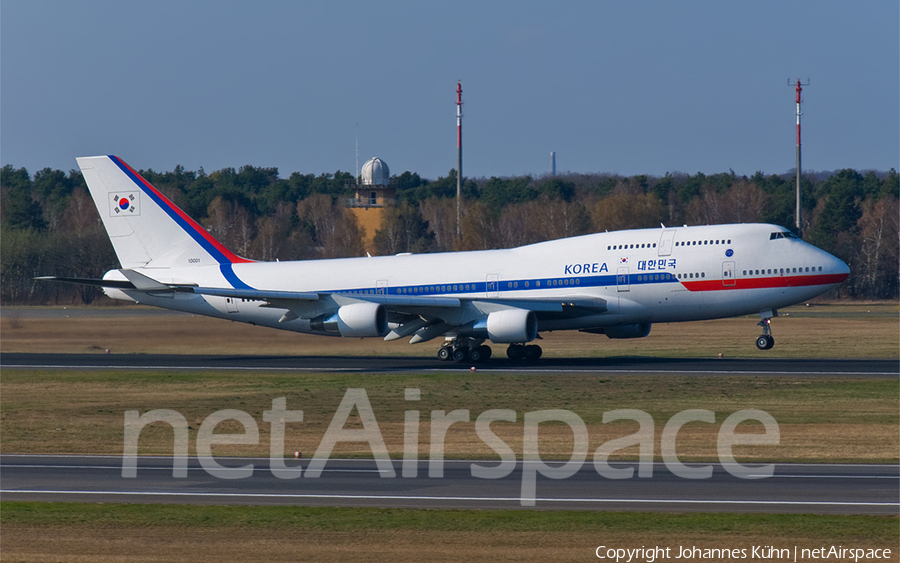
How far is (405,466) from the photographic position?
1992cm

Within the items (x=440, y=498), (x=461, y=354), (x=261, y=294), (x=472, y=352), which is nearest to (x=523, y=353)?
(x=472, y=352)

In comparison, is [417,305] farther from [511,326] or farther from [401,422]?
[401,422]

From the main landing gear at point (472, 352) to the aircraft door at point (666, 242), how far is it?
635 centimetres

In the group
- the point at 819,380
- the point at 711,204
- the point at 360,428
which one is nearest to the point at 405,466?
the point at 360,428

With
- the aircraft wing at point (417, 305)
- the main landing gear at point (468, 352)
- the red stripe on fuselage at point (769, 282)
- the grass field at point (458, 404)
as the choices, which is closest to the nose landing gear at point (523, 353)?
the main landing gear at point (468, 352)

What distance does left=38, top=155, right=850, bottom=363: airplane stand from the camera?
37.5m

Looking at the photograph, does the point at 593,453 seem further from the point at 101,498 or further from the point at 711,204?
the point at 711,204

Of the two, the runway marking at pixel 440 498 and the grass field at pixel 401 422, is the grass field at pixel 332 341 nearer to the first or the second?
→ the grass field at pixel 401 422

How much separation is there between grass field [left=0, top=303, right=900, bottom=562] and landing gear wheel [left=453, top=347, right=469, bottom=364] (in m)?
3.81


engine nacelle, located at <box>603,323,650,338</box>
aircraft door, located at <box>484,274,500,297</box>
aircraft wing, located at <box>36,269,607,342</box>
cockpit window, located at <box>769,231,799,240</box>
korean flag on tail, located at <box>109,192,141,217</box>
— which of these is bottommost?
engine nacelle, located at <box>603,323,650,338</box>

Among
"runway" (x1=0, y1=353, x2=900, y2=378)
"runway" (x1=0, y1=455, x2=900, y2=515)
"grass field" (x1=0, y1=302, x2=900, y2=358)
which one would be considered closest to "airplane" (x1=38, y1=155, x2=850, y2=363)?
"runway" (x1=0, y1=353, x2=900, y2=378)

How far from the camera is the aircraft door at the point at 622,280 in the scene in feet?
124

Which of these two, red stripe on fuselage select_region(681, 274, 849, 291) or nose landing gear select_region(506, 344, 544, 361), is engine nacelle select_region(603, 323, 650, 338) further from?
red stripe on fuselage select_region(681, 274, 849, 291)

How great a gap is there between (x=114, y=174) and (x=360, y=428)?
23368 millimetres
